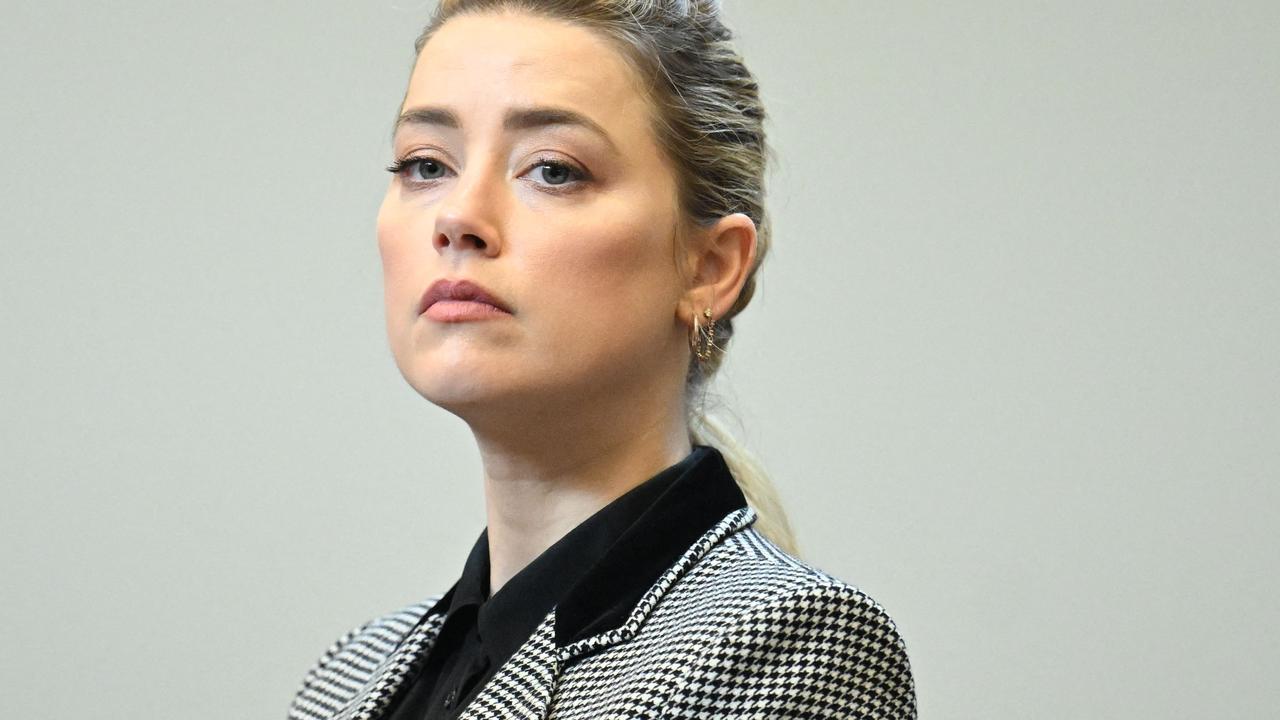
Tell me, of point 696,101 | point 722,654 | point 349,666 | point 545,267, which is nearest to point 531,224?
point 545,267

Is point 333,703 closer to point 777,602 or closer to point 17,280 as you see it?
point 777,602

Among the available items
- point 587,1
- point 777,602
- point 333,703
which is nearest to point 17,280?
point 333,703

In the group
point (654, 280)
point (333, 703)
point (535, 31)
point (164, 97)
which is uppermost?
point (164, 97)

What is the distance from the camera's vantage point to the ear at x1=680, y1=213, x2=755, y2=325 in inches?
64.6

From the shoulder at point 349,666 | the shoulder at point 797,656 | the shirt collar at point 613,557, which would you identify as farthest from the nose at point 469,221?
the shoulder at point 349,666

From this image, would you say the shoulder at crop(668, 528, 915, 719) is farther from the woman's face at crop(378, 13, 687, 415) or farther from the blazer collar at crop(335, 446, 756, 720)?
the woman's face at crop(378, 13, 687, 415)

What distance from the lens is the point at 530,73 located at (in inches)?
61.6

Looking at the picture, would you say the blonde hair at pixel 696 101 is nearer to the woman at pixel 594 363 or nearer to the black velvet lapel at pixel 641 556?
the woman at pixel 594 363

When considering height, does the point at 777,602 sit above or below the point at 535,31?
below

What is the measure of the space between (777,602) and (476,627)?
0.43 metres

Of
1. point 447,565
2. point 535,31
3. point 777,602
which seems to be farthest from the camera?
point 447,565

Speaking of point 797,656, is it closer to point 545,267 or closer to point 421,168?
point 545,267

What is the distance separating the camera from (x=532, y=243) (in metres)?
1.50

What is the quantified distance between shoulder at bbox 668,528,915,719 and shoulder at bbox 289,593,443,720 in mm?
536
